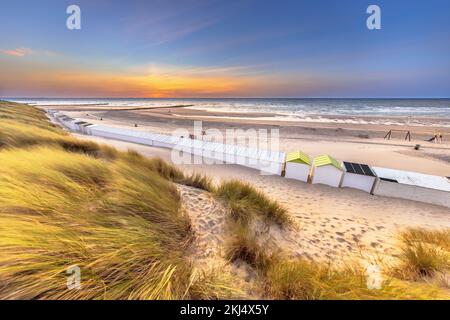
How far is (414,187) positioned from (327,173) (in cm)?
235

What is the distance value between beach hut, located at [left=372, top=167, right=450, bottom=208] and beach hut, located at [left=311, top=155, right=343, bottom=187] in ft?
3.67

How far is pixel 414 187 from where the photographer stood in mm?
5391

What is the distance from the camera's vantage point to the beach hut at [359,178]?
592 centimetres

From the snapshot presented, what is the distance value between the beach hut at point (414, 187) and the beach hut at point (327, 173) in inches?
44.0

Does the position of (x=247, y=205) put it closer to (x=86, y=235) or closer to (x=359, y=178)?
(x=86, y=235)

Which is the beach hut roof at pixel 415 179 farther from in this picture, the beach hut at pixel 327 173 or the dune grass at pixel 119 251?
the dune grass at pixel 119 251

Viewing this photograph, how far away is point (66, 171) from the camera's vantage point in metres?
3.53

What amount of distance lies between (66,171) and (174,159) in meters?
5.06

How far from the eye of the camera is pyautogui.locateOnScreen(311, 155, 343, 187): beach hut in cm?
620

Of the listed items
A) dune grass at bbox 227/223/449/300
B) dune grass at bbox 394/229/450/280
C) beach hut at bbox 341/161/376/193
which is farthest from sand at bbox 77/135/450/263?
dune grass at bbox 227/223/449/300

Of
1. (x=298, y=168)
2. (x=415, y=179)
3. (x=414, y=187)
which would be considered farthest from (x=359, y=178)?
(x=298, y=168)

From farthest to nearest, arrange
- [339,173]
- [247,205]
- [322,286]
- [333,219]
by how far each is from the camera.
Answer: [339,173]
[333,219]
[247,205]
[322,286]
